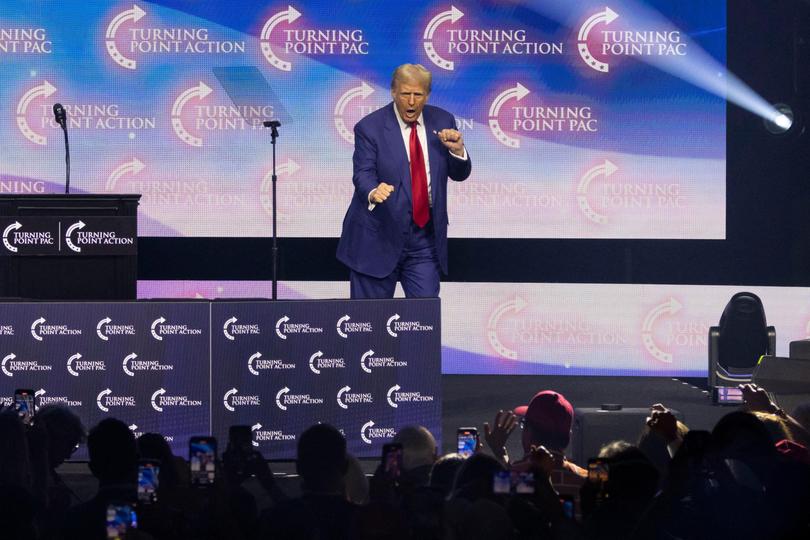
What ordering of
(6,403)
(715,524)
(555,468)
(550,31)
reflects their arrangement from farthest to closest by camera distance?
(550,31) < (6,403) < (555,468) < (715,524)

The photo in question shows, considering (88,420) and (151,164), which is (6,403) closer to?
(88,420)

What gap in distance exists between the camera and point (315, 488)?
12.4ft

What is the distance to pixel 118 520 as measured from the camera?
331cm

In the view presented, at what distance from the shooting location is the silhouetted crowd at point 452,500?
11.6 feet

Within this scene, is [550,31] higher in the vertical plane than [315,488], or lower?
higher

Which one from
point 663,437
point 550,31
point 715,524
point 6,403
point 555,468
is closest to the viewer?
point 715,524

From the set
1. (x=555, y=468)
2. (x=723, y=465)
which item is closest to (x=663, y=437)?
(x=555, y=468)

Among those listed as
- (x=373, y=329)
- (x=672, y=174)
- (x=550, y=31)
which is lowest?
(x=373, y=329)

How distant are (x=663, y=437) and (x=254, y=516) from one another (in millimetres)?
1860

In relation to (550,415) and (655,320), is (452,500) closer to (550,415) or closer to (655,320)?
(550,415)

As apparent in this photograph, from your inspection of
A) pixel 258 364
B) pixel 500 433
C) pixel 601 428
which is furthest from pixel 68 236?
pixel 500 433

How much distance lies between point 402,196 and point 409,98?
0.60 metres

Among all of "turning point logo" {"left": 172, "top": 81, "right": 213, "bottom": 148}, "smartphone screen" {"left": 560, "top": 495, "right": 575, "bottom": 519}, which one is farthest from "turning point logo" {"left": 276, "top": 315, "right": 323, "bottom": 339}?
"turning point logo" {"left": 172, "top": 81, "right": 213, "bottom": 148}

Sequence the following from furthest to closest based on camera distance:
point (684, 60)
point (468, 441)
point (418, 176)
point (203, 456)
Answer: point (684, 60)
point (418, 176)
point (468, 441)
point (203, 456)
